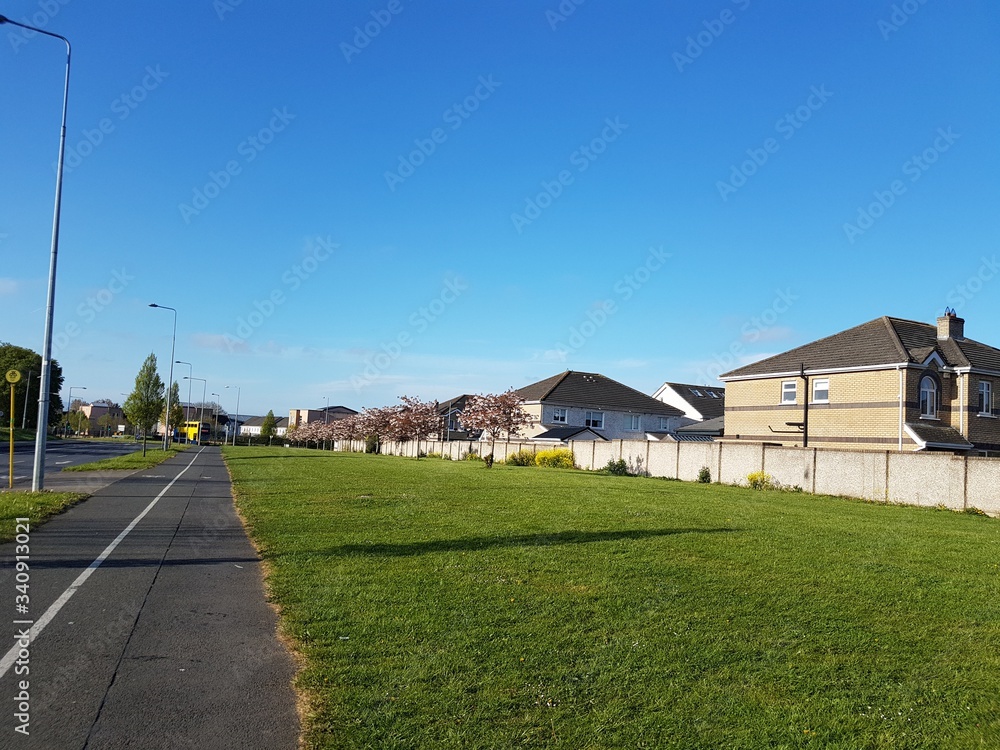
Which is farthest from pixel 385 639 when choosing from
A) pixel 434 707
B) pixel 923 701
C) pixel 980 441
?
pixel 980 441

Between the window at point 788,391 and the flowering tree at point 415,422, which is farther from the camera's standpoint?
the flowering tree at point 415,422

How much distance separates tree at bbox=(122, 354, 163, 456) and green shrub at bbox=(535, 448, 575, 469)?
31.1 meters

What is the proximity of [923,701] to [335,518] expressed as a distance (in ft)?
36.6

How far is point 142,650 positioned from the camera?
6070mm

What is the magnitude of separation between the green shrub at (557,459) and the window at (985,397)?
19.8 metres

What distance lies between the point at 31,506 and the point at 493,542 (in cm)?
958

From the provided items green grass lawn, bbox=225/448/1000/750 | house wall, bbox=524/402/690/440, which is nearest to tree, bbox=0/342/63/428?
house wall, bbox=524/402/690/440

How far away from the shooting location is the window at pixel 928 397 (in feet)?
107

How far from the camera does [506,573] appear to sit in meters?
9.28

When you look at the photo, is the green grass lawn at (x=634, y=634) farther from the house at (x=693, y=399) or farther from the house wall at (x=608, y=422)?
the house at (x=693, y=399)

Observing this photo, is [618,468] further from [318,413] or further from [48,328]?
[318,413]

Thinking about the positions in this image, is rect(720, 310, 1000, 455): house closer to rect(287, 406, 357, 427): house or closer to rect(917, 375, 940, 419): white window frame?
rect(917, 375, 940, 419): white window frame

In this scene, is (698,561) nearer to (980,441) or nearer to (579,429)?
(980,441)

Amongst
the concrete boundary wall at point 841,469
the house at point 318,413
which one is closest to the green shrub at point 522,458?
the concrete boundary wall at point 841,469
